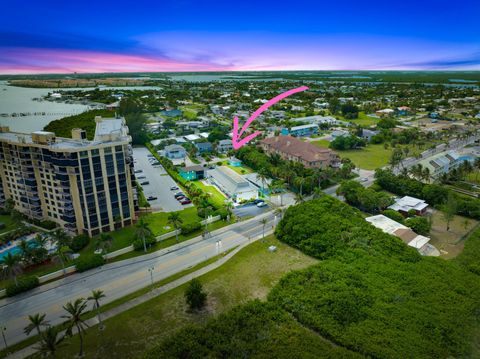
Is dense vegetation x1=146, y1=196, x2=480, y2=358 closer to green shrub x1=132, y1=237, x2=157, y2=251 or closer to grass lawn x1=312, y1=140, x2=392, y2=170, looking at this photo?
green shrub x1=132, y1=237, x2=157, y2=251

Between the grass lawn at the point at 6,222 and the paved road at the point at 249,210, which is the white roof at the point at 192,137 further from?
the grass lawn at the point at 6,222

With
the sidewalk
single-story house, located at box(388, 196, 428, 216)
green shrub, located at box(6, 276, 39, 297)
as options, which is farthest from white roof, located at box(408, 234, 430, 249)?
green shrub, located at box(6, 276, 39, 297)

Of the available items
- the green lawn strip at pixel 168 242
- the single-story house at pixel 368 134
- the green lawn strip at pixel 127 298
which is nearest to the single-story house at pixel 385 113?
the single-story house at pixel 368 134

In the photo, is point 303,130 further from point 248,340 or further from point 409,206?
point 248,340

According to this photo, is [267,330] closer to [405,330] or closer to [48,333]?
[405,330]

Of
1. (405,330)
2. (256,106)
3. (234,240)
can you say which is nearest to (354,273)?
(405,330)

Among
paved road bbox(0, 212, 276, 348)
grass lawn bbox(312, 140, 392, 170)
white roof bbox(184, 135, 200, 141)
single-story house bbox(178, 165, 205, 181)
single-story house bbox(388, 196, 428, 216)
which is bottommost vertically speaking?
paved road bbox(0, 212, 276, 348)

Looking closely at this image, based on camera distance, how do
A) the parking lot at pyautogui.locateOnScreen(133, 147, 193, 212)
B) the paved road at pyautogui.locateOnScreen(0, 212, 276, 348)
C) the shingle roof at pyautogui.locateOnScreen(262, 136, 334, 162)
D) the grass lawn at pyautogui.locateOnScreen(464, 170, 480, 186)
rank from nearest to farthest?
the paved road at pyautogui.locateOnScreen(0, 212, 276, 348)
the parking lot at pyautogui.locateOnScreen(133, 147, 193, 212)
the grass lawn at pyautogui.locateOnScreen(464, 170, 480, 186)
the shingle roof at pyautogui.locateOnScreen(262, 136, 334, 162)
